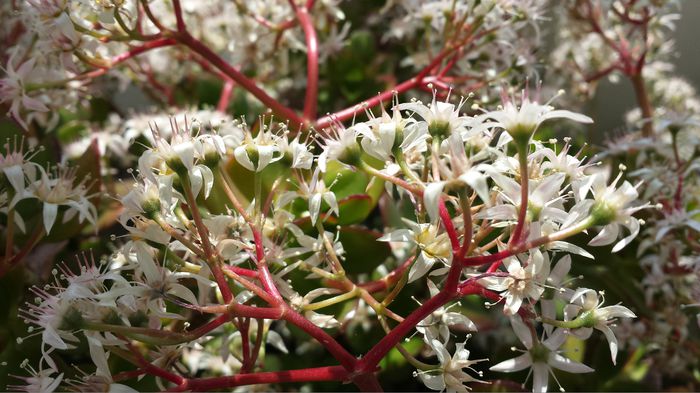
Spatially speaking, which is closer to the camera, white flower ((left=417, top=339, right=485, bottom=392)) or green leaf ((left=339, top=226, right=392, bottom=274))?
white flower ((left=417, top=339, right=485, bottom=392))

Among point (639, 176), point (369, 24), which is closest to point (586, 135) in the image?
point (369, 24)

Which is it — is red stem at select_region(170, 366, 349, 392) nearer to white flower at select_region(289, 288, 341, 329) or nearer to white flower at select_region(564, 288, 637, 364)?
white flower at select_region(289, 288, 341, 329)

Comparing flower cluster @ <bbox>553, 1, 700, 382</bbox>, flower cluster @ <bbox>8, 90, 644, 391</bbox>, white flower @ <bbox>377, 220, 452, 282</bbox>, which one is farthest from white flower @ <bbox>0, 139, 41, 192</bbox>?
flower cluster @ <bbox>553, 1, 700, 382</bbox>

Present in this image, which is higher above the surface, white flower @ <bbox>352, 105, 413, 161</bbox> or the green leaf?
white flower @ <bbox>352, 105, 413, 161</bbox>

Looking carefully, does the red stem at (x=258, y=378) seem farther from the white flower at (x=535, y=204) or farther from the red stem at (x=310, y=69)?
the red stem at (x=310, y=69)

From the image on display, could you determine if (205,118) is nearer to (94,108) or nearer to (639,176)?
(94,108)

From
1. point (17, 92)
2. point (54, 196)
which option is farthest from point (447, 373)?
point (17, 92)

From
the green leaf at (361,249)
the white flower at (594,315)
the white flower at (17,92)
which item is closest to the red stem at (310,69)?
the green leaf at (361,249)
